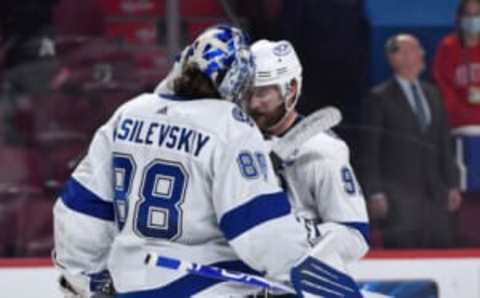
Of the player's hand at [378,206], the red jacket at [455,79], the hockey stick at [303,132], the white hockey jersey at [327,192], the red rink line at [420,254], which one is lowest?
the red rink line at [420,254]

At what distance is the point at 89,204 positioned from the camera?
16.0 feet

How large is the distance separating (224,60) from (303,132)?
50 centimetres

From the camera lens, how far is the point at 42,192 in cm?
701

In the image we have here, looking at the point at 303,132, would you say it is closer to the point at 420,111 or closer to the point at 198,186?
the point at 198,186

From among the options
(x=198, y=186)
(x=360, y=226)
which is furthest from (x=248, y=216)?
(x=360, y=226)

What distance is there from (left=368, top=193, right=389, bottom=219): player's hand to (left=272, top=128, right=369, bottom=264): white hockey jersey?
205cm

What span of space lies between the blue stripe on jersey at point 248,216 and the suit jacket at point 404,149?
2.64 metres

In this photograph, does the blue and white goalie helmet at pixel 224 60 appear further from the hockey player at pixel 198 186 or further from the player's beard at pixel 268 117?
the player's beard at pixel 268 117

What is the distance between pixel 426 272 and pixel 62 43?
151cm

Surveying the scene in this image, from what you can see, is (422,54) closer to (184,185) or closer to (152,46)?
(152,46)

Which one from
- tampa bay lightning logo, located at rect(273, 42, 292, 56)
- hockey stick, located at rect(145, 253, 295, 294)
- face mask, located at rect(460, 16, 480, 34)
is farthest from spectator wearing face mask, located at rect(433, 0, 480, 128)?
hockey stick, located at rect(145, 253, 295, 294)

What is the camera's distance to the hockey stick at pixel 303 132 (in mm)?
5086

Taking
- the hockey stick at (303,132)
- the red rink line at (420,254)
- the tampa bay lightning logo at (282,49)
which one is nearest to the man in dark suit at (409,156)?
the red rink line at (420,254)

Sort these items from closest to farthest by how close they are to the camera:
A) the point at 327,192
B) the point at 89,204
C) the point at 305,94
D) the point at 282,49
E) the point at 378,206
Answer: the point at 89,204 → the point at 327,192 → the point at 282,49 → the point at 305,94 → the point at 378,206
